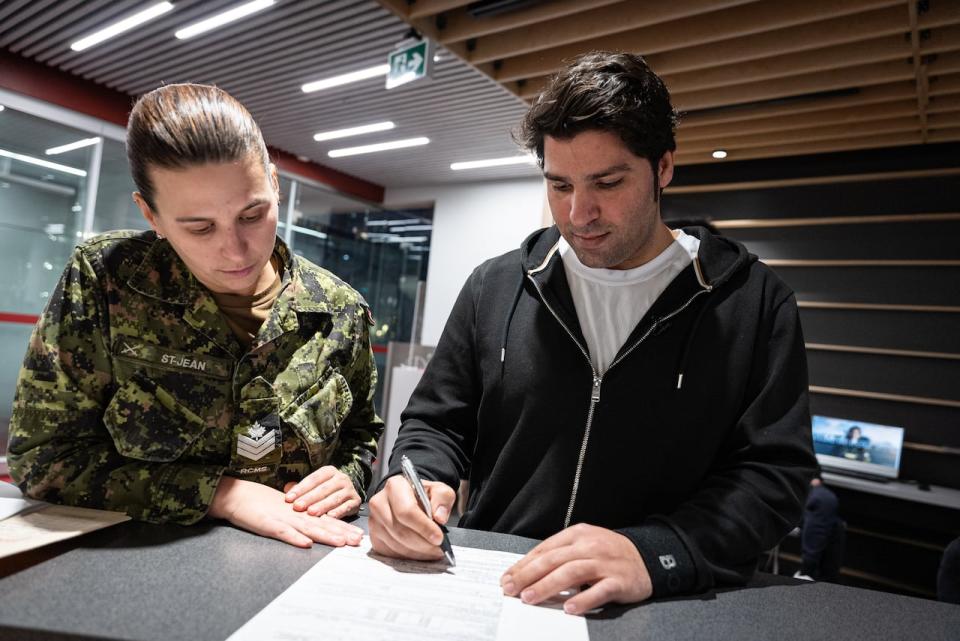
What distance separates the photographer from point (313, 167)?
30.4 ft

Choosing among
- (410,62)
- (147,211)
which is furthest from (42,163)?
(147,211)

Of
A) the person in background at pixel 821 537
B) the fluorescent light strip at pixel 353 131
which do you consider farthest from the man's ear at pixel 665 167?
the fluorescent light strip at pixel 353 131

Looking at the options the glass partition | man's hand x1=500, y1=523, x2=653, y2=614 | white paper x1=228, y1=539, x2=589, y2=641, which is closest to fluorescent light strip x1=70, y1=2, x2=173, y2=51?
the glass partition

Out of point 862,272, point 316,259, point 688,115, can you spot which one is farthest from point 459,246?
point 862,272

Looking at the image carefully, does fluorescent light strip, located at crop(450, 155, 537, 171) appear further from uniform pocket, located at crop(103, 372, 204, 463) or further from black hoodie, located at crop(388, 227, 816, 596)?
uniform pocket, located at crop(103, 372, 204, 463)

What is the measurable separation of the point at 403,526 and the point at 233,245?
22.9 inches

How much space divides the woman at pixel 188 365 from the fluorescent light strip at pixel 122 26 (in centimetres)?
507

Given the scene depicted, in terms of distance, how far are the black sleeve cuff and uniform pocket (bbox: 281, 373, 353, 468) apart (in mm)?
625

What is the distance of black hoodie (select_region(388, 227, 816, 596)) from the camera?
106 cm

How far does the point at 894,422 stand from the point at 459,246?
21.0ft

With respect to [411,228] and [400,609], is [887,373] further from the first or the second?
[411,228]

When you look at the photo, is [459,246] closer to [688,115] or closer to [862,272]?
[688,115]

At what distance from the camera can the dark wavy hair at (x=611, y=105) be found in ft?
3.77

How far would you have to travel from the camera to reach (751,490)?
1030mm
